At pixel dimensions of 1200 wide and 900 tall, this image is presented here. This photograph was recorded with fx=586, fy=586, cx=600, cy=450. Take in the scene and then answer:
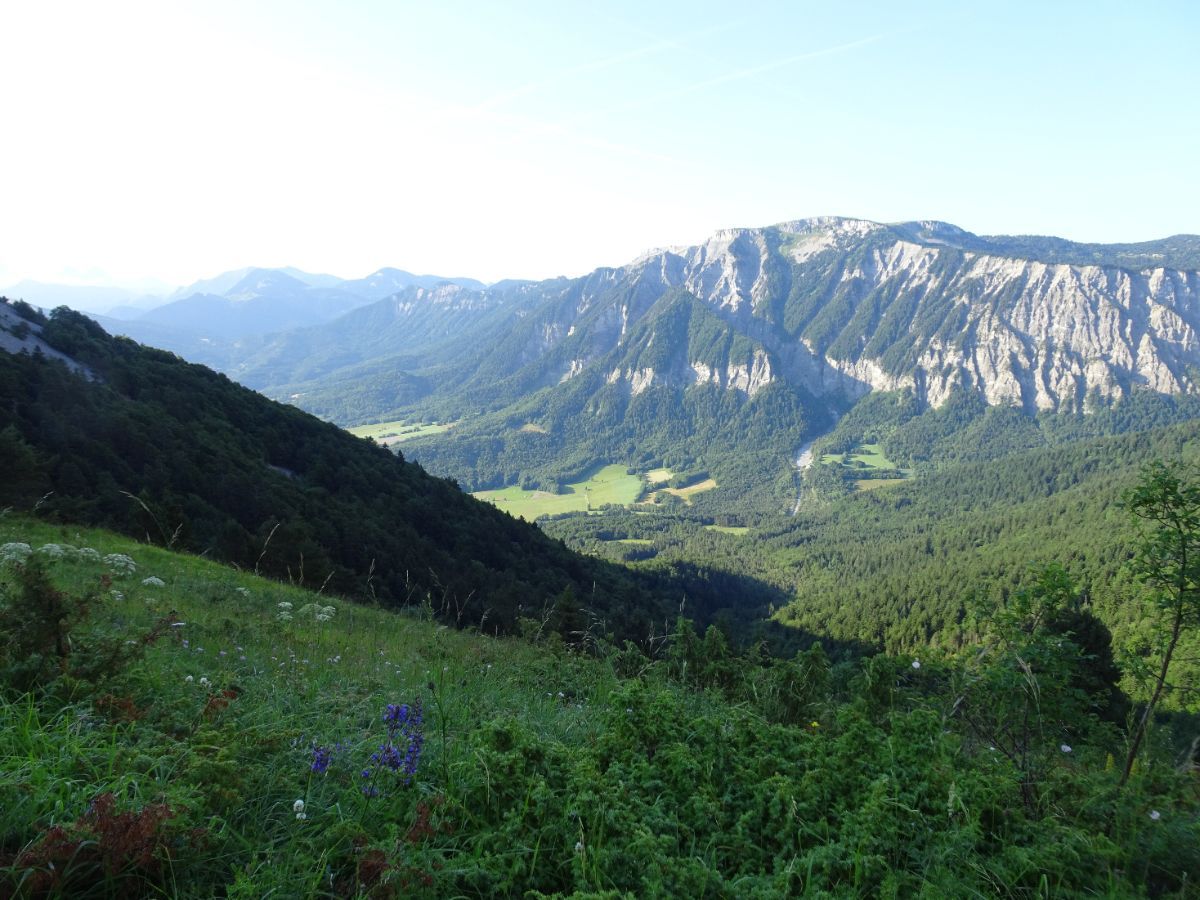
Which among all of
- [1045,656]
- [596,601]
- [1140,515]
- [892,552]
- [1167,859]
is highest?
[1140,515]

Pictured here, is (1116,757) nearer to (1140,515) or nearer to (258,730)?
(1140,515)

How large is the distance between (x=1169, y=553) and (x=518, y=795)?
631 centimetres

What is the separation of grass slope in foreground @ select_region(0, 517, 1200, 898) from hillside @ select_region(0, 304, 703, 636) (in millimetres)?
6022

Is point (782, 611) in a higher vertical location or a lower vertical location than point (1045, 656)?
lower

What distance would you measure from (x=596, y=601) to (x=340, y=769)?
1935 inches

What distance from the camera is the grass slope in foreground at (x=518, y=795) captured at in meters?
2.74

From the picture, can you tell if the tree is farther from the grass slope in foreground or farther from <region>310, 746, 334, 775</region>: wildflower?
<region>310, 746, 334, 775</region>: wildflower

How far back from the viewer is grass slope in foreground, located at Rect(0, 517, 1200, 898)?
2.74 m

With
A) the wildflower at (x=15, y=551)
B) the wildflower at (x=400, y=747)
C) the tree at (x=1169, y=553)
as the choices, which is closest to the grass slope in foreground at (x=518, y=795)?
the wildflower at (x=400, y=747)

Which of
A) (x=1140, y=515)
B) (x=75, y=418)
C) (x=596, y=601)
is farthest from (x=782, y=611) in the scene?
(x=1140, y=515)

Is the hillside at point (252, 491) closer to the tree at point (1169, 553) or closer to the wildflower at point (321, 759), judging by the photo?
the wildflower at point (321, 759)

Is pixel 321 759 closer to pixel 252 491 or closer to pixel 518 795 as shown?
pixel 518 795

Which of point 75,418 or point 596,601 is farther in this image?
point 596,601

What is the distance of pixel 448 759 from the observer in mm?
3850
